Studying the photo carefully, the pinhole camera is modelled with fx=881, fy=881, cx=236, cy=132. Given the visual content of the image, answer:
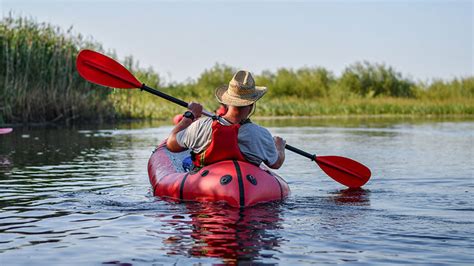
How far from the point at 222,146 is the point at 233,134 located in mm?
144

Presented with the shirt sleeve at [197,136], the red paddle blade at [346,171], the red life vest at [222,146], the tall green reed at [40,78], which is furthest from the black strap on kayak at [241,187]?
the tall green reed at [40,78]

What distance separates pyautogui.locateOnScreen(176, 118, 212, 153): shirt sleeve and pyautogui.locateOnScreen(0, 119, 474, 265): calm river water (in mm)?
484

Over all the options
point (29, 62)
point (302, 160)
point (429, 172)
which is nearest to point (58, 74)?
point (29, 62)

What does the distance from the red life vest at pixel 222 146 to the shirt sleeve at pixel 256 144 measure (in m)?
0.05

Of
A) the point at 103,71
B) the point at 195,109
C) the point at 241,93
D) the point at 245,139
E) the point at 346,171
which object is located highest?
the point at 103,71

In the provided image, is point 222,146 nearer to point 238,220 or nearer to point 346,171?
point 238,220

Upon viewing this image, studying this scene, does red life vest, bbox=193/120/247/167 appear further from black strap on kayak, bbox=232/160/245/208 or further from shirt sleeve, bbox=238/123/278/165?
black strap on kayak, bbox=232/160/245/208

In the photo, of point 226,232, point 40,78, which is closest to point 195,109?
point 226,232

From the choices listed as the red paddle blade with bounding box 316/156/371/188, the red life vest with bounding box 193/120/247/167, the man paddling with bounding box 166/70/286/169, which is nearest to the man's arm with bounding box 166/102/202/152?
the man paddling with bounding box 166/70/286/169

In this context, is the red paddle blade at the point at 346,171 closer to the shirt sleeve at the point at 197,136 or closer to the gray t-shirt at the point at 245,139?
the gray t-shirt at the point at 245,139

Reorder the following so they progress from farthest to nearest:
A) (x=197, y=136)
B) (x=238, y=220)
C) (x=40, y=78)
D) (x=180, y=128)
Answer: (x=40, y=78), (x=180, y=128), (x=197, y=136), (x=238, y=220)

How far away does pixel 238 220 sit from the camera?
19.4 feet

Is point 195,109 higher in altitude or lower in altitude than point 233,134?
higher

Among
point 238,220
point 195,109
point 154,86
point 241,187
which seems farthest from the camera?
point 154,86
